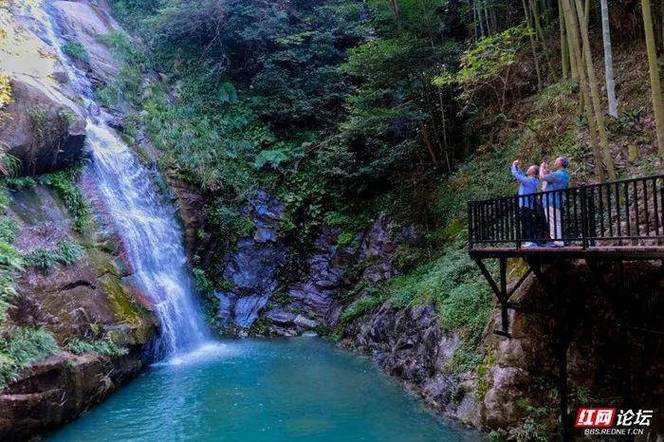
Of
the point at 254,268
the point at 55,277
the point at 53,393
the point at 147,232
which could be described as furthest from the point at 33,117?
the point at 254,268

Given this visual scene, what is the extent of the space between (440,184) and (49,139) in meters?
11.9

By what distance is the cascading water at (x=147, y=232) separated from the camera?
530 inches

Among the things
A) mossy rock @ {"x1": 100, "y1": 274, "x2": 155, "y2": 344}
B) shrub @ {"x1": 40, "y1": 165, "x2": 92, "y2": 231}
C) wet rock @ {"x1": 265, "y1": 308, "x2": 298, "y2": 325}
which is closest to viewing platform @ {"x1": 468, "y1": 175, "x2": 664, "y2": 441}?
mossy rock @ {"x1": 100, "y1": 274, "x2": 155, "y2": 344}

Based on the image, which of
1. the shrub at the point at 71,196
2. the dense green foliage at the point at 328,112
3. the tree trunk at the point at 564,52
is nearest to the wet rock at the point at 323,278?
the dense green foliage at the point at 328,112

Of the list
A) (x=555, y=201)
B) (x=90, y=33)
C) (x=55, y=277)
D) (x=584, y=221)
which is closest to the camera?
(x=584, y=221)

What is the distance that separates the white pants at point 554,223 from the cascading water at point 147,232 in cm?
1012

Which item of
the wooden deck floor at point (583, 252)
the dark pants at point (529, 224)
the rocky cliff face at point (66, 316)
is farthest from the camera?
the rocky cliff face at point (66, 316)

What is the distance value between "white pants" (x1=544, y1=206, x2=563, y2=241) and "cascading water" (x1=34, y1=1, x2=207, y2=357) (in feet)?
33.2

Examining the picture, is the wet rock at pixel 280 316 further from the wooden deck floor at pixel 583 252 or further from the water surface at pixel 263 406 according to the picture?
the wooden deck floor at pixel 583 252

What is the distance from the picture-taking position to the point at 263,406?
944 cm

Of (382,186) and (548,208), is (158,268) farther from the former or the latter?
(548,208)

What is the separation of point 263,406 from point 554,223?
21.1 ft

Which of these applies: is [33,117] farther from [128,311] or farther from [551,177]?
[551,177]

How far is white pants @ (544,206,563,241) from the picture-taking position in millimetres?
6770
